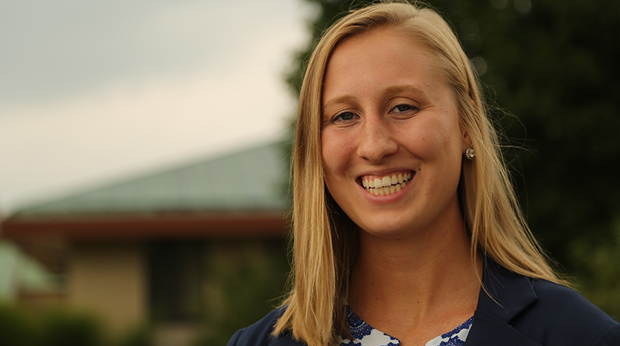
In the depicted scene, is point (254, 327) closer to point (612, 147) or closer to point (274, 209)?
point (612, 147)

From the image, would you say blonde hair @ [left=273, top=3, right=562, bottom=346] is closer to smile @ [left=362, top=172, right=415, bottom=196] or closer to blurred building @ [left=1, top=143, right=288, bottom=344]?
smile @ [left=362, top=172, right=415, bottom=196]

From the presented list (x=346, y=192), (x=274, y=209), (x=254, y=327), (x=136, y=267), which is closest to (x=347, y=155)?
(x=346, y=192)

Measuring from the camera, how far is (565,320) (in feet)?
5.69

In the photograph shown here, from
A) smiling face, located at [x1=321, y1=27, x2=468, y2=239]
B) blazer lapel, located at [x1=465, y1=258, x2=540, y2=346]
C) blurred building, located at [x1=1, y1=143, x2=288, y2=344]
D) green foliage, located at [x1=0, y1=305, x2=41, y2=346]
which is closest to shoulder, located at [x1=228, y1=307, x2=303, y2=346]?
smiling face, located at [x1=321, y1=27, x2=468, y2=239]

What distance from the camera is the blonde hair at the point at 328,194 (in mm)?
2000

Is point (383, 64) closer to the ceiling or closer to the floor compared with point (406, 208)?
closer to the ceiling

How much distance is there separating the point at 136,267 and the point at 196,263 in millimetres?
1525

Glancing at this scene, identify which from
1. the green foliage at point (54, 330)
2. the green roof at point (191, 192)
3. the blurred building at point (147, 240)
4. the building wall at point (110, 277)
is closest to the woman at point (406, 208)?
the green roof at point (191, 192)

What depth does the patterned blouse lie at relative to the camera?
1858 millimetres

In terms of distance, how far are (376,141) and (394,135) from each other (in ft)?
0.18

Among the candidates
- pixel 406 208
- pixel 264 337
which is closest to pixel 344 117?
Answer: pixel 406 208

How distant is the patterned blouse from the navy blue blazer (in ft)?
0.18

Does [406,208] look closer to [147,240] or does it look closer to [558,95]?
[558,95]

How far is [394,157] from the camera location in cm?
189
